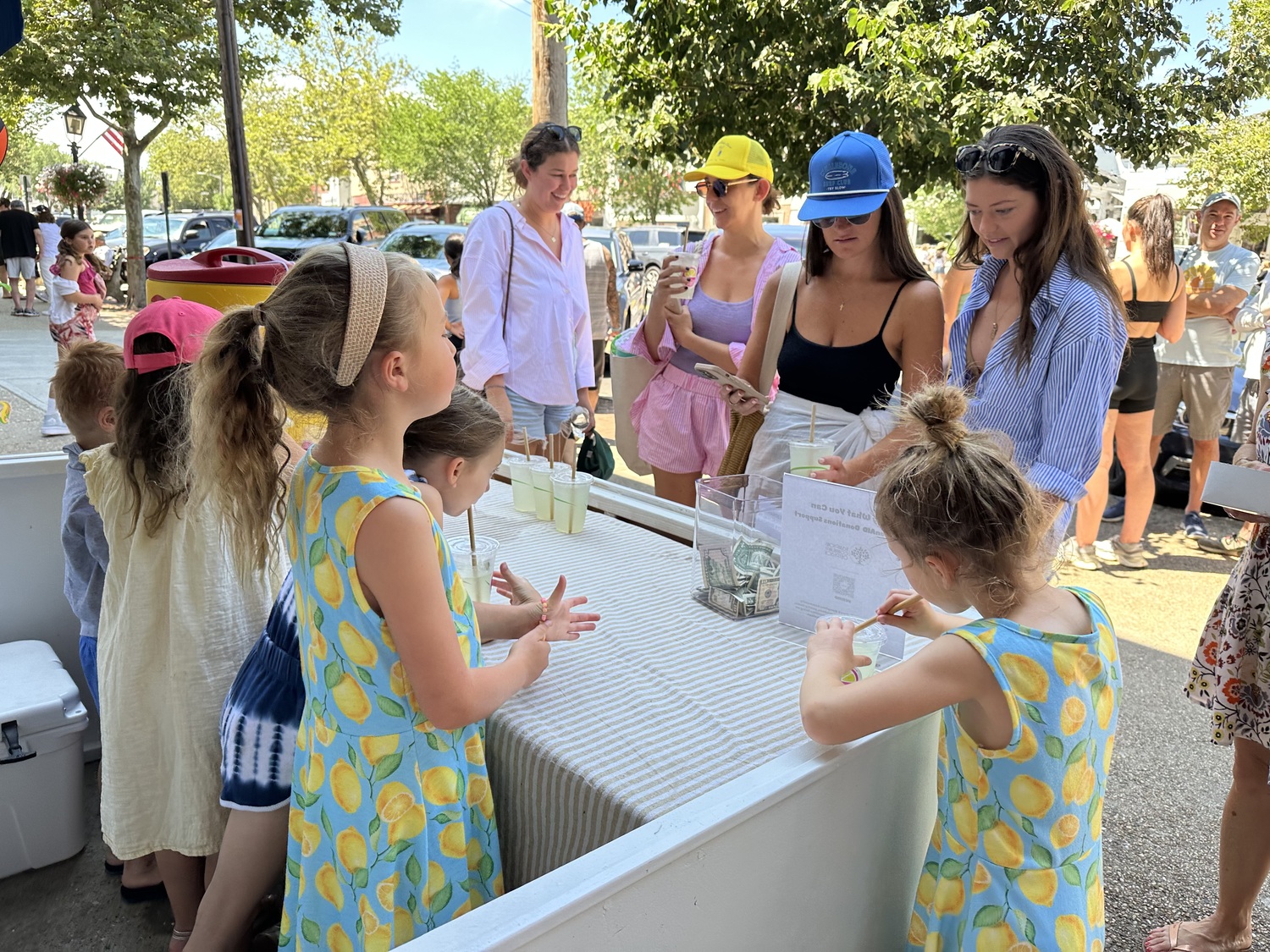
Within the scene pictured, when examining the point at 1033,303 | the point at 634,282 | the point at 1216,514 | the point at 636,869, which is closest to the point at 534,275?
the point at 1033,303

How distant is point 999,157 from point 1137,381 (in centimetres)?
314

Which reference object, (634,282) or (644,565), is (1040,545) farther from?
(634,282)

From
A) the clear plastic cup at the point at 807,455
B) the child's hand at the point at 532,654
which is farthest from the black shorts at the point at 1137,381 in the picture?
the child's hand at the point at 532,654

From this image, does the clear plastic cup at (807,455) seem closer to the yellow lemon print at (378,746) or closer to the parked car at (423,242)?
the yellow lemon print at (378,746)

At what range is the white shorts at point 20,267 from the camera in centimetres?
1427

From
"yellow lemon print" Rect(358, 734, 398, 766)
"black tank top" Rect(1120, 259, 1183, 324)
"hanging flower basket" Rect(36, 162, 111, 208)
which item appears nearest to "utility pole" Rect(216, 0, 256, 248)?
"black tank top" Rect(1120, 259, 1183, 324)

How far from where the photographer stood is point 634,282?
37.7ft

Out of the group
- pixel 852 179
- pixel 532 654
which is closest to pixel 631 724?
pixel 532 654

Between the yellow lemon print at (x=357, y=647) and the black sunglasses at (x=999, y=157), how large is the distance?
161cm

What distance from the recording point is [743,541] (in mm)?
1736

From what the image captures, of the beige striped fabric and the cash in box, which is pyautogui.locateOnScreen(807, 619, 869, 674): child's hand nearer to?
the beige striped fabric

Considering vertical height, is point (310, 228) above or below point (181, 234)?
below

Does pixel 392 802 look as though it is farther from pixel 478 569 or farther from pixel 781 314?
pixel 781 314

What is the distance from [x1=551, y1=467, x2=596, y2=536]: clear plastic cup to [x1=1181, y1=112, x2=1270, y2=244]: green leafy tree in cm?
2191
